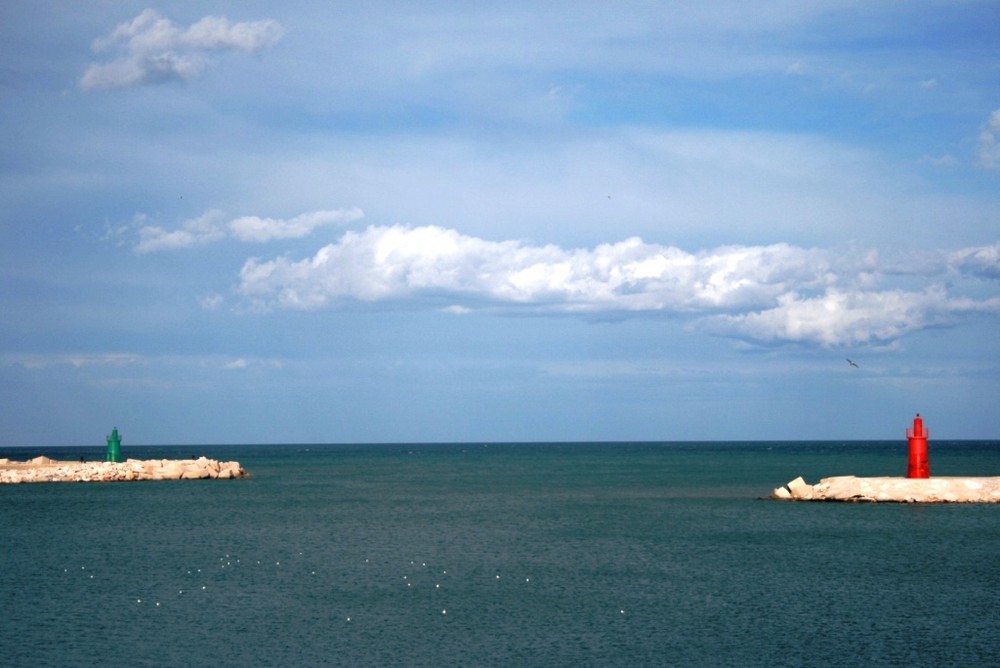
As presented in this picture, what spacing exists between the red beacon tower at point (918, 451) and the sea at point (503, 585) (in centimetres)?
319

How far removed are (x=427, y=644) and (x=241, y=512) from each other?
41622 millimetres

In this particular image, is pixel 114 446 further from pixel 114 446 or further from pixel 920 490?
pixel 920 490

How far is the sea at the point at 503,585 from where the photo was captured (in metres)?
30.8

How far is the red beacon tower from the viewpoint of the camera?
6650cm

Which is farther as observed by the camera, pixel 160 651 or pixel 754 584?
pixel 754 584

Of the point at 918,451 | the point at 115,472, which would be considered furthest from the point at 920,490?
the point at 115,472

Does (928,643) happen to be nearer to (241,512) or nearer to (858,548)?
(858,548)

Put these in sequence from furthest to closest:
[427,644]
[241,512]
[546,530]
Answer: [241,512] → [546,530] → [427,644]

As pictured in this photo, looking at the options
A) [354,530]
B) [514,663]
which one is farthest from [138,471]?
[514,663]

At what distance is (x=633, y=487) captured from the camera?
98.6 meters

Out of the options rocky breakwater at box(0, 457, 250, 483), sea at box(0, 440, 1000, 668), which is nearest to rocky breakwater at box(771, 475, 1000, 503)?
sea at box(0, 440, 1000, 668)

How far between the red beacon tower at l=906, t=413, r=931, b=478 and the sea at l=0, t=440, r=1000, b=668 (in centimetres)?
319

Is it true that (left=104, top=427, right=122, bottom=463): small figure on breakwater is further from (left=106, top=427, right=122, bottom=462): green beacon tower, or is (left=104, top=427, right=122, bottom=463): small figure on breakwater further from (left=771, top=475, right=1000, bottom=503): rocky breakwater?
(left=771, top=475, right=1000, bottom=503): rocky breakwater

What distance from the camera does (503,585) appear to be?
1614 inches
